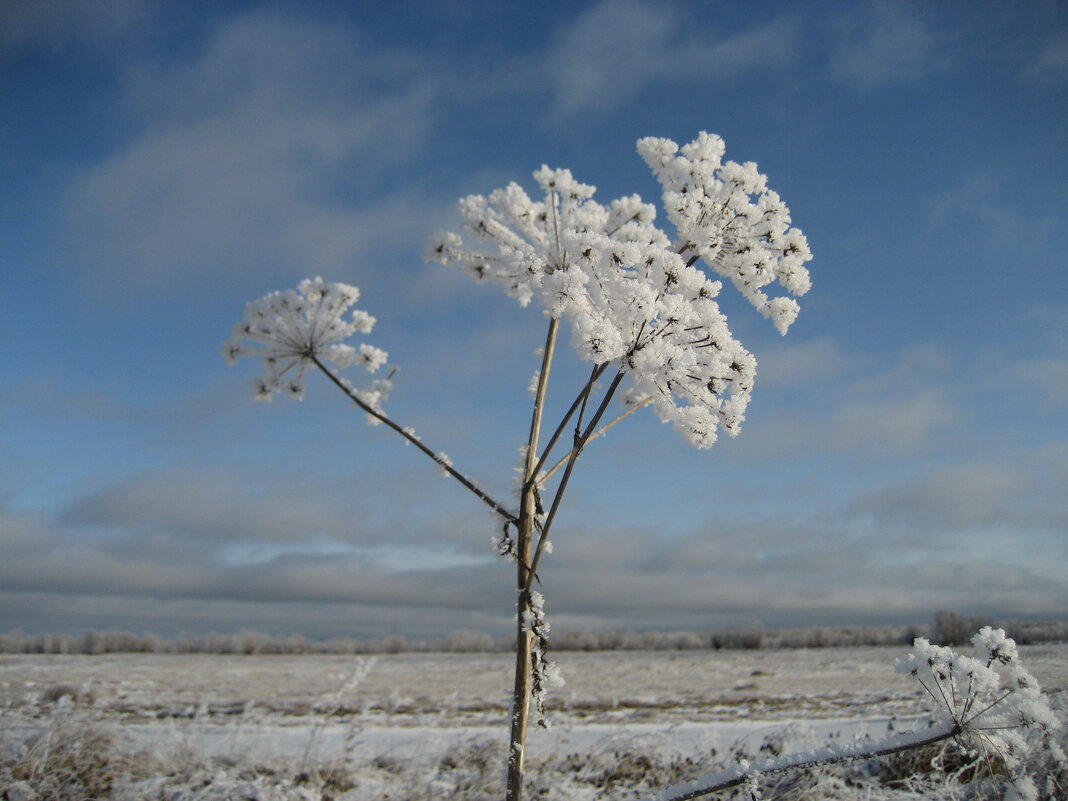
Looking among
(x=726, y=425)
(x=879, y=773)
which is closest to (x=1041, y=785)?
(x=879, y=773)

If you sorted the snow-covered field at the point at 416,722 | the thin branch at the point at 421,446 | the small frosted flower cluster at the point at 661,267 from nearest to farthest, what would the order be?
the small frosted flower cluster at the point at 661,267 → the thin branch at the point at 421,446 → the snow-covered field at the point at 416,722

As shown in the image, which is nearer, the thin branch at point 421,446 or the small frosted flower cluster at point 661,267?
the small frosted flower cluster at point 661,267

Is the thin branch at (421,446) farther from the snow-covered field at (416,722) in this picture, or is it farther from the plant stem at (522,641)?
the snow-covered field at (416,722)

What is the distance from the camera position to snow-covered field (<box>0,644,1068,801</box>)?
570 cm

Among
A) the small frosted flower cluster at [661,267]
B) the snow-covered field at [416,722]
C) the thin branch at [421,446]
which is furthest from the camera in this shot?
the snow-covered field at [416,722]

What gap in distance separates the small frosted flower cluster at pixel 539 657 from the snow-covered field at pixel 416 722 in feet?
9.75

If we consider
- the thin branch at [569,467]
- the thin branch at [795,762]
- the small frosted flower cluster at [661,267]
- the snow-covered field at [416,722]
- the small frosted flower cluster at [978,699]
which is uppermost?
the small frosted flower cluster at [661,267]

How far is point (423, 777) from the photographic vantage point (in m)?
5.92

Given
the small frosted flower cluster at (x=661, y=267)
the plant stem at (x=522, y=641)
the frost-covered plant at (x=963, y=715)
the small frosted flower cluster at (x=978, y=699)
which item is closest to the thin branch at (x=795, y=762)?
the frost-covered plant at (x=963, y=715)

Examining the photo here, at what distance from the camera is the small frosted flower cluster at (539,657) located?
2830 millimetres

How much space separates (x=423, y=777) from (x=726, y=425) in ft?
15.5

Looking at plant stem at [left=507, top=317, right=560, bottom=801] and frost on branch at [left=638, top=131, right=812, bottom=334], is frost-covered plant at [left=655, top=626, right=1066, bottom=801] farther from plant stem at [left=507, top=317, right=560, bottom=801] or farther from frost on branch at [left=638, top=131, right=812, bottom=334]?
frost on branch at [left=638, top=131, right=812, bottom=334]

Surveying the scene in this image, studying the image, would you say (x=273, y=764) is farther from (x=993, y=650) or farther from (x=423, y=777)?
(x=993, y=650)

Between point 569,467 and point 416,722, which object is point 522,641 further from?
point 416,722
